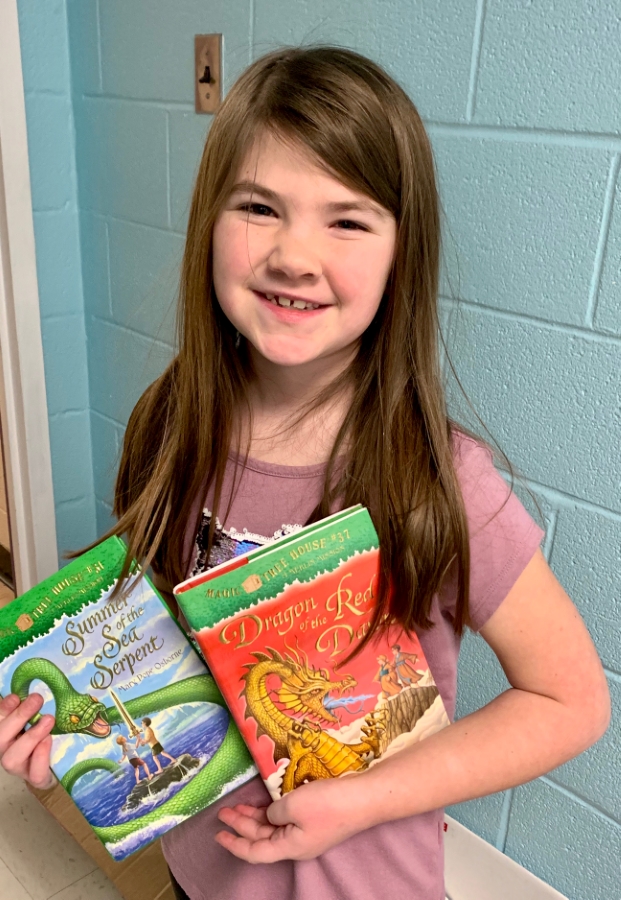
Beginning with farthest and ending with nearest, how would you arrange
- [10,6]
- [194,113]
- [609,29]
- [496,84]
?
[10,6], [194,113], [496,84], [609,29]

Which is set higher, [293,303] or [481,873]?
[293,303]

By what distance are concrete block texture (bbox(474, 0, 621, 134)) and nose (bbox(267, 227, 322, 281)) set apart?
348 mm

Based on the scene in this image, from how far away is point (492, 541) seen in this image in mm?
666

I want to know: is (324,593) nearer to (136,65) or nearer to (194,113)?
(194,113)

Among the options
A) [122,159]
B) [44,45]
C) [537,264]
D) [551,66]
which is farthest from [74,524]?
[551,66]

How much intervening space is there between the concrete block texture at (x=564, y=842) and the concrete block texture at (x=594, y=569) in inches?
9.3

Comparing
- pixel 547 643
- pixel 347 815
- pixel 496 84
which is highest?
pixel 496 84

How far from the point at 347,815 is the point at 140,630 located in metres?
0.24

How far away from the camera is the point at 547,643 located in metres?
0.67

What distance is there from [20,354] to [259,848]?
1.29m

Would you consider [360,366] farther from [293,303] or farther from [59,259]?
[59,259]

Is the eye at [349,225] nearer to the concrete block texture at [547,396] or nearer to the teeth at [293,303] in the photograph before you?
the teeth at [293,303]

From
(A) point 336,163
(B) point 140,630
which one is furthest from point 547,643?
(A) point 336,163

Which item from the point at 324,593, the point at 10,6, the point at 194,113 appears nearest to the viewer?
the point at 324,593
